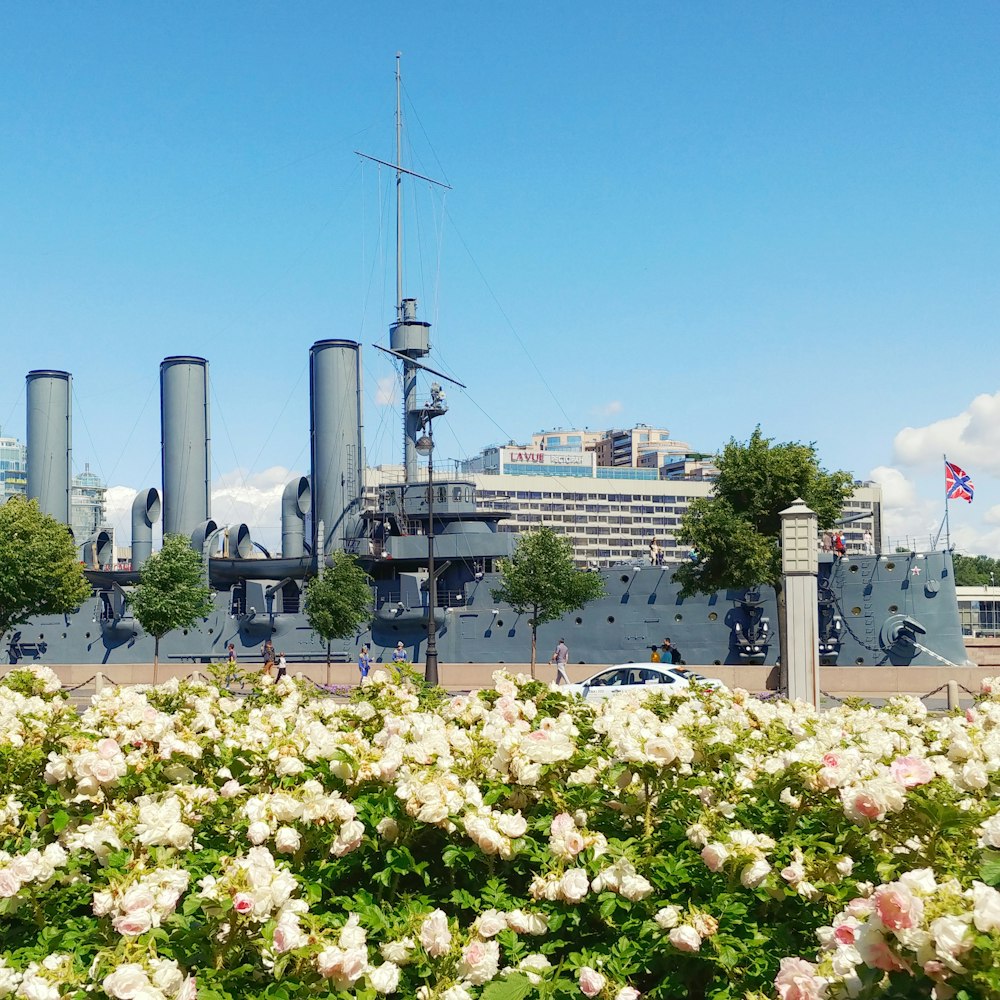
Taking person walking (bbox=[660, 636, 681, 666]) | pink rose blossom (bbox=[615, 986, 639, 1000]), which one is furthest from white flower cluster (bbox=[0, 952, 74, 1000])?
person walking (bbox=[660, 636, 681, 666])

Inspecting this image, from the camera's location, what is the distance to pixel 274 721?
716 cm

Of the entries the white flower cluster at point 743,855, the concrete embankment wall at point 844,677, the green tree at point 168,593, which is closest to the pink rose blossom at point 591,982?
the white flower cluster at point 743,855

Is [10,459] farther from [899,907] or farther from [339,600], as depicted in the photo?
[899,907]

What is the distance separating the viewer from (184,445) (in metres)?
47.2

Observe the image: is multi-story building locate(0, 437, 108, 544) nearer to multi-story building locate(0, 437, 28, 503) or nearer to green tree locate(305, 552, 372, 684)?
multi-story building locate(0, 437, 28, 503)

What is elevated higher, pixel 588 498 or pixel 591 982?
pixel 588 498

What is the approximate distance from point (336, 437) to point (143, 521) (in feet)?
29.2

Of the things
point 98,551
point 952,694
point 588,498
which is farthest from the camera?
point 588,498

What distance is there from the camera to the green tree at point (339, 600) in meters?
37.8

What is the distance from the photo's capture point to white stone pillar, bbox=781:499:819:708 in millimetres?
14906

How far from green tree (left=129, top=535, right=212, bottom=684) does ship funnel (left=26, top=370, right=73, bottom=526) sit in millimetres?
15406

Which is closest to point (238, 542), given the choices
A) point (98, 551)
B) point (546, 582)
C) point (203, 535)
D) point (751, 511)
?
point (203, 535)

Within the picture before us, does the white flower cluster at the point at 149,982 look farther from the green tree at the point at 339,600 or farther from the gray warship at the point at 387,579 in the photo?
the green tree at the point at 339,600

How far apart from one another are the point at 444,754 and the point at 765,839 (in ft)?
5.14
